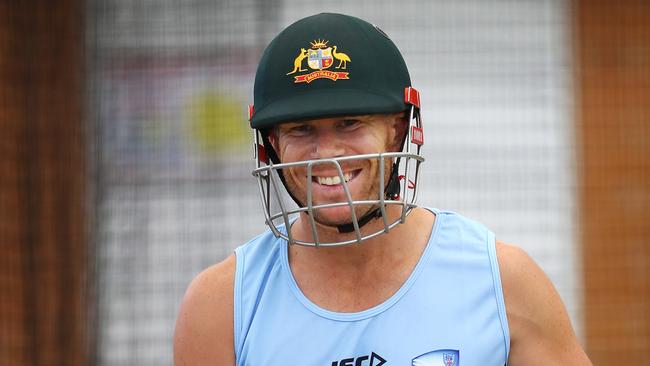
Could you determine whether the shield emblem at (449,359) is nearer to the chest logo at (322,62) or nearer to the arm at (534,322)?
the arm at (534,322)

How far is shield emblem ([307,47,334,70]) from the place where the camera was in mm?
2846

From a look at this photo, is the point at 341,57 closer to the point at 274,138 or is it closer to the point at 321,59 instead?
the point at 321,59

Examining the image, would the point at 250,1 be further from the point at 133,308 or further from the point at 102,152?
the point at 133,308

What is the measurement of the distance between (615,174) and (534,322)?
291 centimetres

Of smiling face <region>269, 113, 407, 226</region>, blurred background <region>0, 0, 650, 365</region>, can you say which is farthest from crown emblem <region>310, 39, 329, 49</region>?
blurred background <region>0, 0, 650, 365</region>

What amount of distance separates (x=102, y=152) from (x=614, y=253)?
8.40 feet

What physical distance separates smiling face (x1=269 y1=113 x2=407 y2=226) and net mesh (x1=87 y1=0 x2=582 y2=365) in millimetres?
2615

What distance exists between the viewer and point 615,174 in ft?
18.2

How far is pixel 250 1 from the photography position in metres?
5.49

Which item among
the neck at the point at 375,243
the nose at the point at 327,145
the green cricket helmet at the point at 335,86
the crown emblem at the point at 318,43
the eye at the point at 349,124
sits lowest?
the neck at the point at 375,243

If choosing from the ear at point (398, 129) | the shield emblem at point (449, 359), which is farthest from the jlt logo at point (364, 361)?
the ear at point (398, 129)

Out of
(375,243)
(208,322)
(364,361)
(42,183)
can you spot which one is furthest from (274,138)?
(42,183)

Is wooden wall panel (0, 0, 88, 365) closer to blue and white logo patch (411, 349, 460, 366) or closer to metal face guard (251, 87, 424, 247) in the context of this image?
metal face guard (251, 87, 424, 247)

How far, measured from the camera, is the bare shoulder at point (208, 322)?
294 cm
